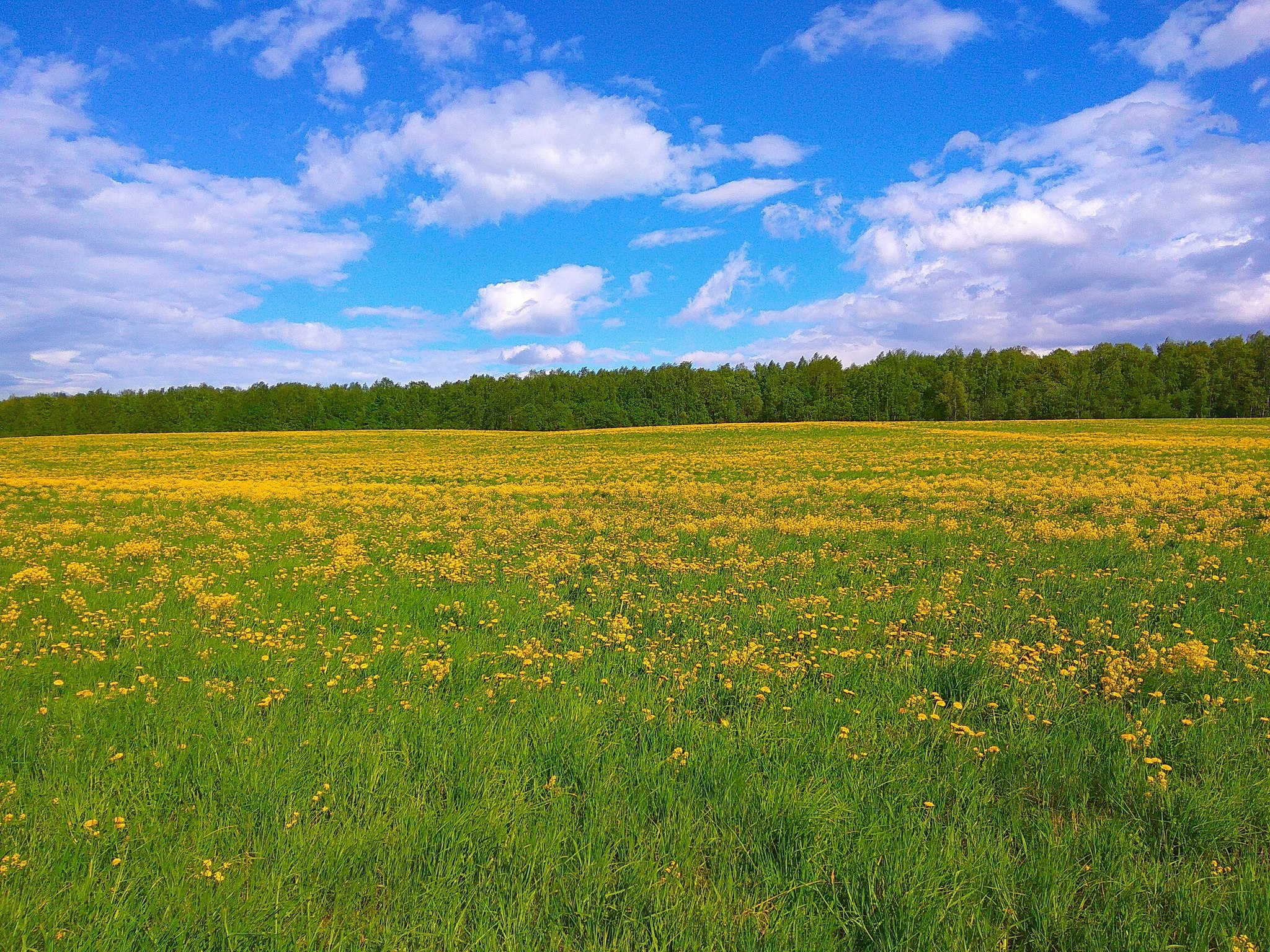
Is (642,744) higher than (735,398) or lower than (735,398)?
lower

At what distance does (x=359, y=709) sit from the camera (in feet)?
17.3

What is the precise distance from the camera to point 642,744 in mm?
4805

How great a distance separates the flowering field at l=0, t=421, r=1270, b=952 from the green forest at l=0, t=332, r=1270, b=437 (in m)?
91.5

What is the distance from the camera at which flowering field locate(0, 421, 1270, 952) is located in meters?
3.20

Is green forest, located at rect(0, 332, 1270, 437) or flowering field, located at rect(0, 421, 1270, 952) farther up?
green forest, located at rect(0, 332, 1270, 437)

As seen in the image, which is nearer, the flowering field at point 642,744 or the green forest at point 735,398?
the flowering field at point 642,744

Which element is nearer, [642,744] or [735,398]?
[642,744]

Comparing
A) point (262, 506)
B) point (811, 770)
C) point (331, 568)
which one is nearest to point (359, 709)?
point (811, 770)

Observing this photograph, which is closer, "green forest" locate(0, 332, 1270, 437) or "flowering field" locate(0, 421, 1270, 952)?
"flowering field" locate(0, 421, 1270, 952)

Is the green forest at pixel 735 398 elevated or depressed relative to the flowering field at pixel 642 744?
elevated

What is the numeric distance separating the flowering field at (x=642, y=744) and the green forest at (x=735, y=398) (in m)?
91.5

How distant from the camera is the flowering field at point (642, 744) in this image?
3.20 meters

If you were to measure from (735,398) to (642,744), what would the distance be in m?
103

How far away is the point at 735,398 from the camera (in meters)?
105
